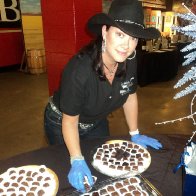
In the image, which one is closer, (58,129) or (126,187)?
(126,187)

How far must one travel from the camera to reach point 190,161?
0.86 metres

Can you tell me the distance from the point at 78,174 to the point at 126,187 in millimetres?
219

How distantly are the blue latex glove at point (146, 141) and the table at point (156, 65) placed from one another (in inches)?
157

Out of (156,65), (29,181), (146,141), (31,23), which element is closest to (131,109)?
(146,141)

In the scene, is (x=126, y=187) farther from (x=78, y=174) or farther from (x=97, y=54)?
(x=97, y=54)

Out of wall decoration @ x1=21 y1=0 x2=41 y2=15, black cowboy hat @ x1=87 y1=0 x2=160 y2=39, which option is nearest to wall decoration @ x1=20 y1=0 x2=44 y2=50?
wall decoration @ x1=21 y1=0 x2=41 y2=15

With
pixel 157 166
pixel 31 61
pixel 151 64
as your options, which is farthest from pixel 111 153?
pixel 31 61

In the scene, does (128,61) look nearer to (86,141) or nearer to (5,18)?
(86,141)

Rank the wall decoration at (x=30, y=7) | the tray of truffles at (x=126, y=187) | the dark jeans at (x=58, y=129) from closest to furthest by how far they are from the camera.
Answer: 1. the tray of truffles at (x=126, y=187)
2. the dark jeans at (x=58, y=129)
3. the wall decoration at (x=30, y=7)

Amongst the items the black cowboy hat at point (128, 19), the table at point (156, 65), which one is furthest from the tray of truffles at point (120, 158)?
the table at point (156, 65)

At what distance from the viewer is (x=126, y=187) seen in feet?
3.39

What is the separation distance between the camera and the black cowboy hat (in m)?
1.07

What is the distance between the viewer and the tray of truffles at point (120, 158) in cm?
114

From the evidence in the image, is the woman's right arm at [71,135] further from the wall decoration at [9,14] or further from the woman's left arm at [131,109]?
the wall decoration at [9,14]
